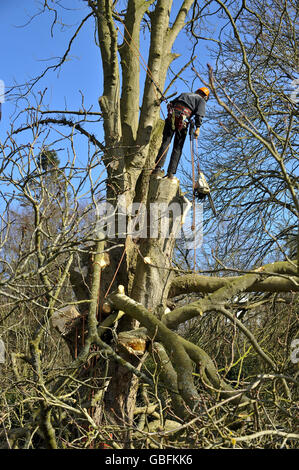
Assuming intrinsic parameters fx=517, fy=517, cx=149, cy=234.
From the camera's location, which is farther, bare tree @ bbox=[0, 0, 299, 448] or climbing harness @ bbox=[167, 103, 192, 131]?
climbing harness @ bbox=[167, 103, 192, 131]

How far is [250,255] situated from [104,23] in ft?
14.7

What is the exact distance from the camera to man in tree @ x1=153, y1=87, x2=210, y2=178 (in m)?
6.64

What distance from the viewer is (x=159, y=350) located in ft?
17.6

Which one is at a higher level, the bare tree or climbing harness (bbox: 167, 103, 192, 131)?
climbing harness (bbox: 167, 103, 192, 131)

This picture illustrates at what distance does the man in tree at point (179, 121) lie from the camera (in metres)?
6.64

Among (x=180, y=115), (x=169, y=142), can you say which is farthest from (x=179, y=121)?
(x=169, y=142)

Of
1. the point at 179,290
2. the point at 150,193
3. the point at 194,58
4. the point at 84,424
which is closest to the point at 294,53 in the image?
the point at 194,58

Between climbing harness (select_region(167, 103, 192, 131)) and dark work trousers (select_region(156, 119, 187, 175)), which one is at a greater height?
climbing harness (select_region(167, 103, 192, 131))

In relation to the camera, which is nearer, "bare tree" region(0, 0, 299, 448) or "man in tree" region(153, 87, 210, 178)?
"bare tree" region(0, 0, 299, 448)

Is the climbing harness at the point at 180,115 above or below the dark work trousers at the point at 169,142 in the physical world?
above

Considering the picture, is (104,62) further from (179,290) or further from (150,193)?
(179,290)

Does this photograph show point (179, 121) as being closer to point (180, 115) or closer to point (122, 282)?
point (180, 115)

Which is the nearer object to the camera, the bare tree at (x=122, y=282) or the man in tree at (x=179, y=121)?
the bare tree at (x=122, y=282)

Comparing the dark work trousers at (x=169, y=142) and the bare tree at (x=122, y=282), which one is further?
the dark work trousers at (x=169, y=142)
